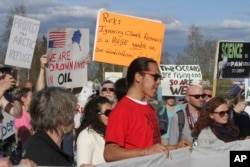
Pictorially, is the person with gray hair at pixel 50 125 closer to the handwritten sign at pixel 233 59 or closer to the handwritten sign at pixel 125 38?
the handwritten sign at pixel 125 38

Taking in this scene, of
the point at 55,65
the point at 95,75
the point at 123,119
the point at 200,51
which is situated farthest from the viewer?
the point at 200,51

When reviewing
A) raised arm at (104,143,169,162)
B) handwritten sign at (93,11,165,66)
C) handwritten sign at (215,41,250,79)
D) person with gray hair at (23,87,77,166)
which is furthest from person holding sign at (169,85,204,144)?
handwritten sign at (215,41,250,79)

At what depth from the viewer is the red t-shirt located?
4.36 m

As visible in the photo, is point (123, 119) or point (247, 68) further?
point (247, 68)

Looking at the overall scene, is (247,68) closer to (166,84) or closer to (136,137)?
(166,84)

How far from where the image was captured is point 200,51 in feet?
132

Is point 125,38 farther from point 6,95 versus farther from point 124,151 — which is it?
point 124,151

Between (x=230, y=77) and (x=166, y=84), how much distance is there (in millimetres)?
1879

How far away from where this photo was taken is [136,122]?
14.6ft

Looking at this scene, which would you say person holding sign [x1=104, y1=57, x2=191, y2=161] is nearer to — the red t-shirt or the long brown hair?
the red t-shirt

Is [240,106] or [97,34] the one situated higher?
[97,34]

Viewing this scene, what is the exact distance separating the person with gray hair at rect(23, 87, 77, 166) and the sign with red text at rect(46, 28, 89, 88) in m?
5.34

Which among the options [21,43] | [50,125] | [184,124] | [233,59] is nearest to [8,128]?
[21,43]

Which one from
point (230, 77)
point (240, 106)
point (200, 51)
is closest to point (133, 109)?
point (240, 106)
